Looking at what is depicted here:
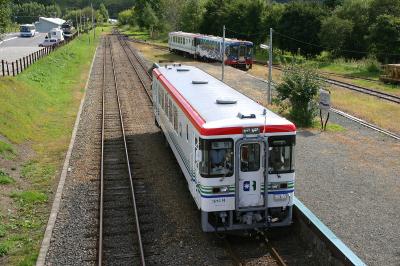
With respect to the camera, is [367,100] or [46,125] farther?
[367,100]

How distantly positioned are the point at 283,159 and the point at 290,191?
2.37 feet

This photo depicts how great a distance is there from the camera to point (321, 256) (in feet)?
32.6

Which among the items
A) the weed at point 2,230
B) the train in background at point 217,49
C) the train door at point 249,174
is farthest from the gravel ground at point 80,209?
the train in background at point 217,49

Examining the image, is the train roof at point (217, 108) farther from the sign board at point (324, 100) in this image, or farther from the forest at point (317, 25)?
the forest at point (317, 25)

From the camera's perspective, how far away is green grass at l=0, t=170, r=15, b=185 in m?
14.0

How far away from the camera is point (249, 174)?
10.3m

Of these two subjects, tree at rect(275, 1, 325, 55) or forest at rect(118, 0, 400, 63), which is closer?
forest at rect(118, 0, 400, 63)

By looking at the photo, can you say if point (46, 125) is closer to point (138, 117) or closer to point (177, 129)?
point (138, 117)

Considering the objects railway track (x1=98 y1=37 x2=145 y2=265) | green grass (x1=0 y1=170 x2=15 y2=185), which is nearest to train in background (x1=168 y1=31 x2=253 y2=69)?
railway track (x1=98 y1=37 x2=145 y2=265)

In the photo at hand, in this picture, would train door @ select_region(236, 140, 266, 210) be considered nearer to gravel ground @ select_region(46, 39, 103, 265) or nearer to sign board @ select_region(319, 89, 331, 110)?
gravel ground @ select_region(46, 39, 103, 265)

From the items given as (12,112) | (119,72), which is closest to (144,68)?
(119,72)

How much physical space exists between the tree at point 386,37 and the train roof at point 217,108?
3070cm

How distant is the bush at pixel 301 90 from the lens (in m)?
21.1

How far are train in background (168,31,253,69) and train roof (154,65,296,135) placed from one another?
92.3ft
